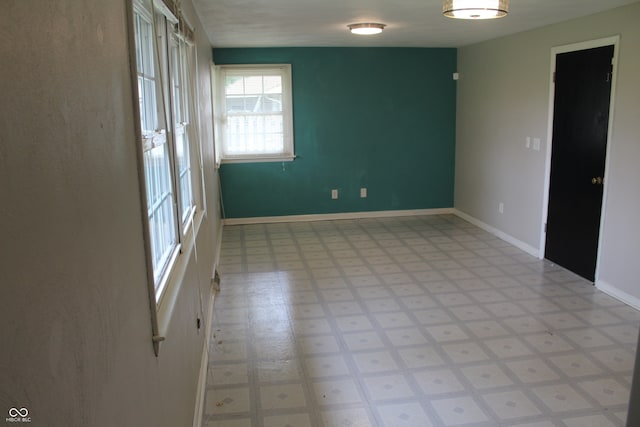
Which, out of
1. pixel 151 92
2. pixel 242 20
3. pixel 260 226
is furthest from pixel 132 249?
pixel 260 226

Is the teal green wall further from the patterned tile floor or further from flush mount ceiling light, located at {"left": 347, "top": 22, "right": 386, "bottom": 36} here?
flush mount ceiling light, located at {"left": 347, "top": 22, "right": 386, "bottom": 36}

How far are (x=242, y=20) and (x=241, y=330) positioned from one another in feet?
8.38

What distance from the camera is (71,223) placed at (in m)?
0.86

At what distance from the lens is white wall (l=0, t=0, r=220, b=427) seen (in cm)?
64

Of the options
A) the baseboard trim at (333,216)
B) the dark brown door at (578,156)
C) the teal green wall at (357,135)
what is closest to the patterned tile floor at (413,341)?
the dark brown door at (578,156)

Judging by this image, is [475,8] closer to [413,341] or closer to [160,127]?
[160,127]

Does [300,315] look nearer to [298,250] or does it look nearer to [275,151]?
[298,250]

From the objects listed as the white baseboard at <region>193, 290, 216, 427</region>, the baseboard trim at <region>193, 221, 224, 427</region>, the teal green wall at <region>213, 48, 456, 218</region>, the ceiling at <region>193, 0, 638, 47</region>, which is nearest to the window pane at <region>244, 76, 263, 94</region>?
the teal green wall at <region>213, 48, 456, 218</region>

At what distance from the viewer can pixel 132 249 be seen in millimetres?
1348

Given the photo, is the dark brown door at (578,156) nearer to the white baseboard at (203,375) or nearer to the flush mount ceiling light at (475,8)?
the flush mount ceiling light at (475,8)

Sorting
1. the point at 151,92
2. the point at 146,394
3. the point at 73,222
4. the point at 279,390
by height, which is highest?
the point at 151,92

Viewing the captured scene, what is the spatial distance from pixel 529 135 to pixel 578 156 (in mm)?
812

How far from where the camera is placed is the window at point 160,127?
2.00m

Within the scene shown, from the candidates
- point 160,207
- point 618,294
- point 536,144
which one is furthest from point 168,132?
point 536,144
